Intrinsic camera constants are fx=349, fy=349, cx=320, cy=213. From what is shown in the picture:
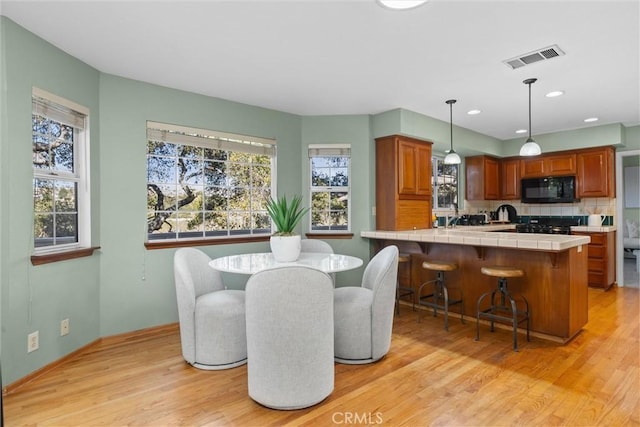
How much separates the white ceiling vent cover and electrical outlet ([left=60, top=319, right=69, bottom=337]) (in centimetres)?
409

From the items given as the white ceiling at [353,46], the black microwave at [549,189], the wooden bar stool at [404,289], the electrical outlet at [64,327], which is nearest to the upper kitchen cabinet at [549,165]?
the black microwave at [549,189]

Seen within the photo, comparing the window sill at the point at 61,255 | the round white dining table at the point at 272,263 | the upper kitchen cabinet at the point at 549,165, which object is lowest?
the round white dining table at the point at 272,263

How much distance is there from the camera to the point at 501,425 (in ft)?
6.23

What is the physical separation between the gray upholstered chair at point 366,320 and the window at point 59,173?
2.24 m

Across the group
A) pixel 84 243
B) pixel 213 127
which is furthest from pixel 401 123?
pixel 84 243

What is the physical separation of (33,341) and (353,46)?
3.12m

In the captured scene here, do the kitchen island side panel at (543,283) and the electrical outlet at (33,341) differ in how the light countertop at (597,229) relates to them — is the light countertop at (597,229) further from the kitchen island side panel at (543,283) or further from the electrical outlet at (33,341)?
the electrical outlet at (33,341)

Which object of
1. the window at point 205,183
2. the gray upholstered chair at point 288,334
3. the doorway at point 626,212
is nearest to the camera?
the gray upholstered chair at point 288,334

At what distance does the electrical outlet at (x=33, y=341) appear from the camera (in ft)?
7.90

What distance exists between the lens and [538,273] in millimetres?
3256

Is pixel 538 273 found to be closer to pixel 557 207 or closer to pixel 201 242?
pixel 201 242

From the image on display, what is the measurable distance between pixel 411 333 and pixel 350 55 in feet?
8.37

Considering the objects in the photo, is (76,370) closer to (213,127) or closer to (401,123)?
(213,127)

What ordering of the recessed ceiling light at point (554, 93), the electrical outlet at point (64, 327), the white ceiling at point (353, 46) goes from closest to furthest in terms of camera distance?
1. the white ceiling at point (353, 46)
2. the electrical outlet at point (64, 327)
3. the recessed ceiling light at point (554, 93)
